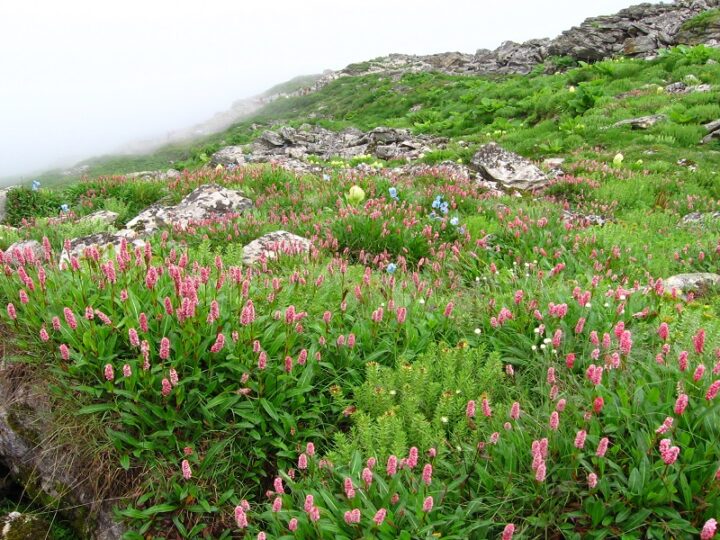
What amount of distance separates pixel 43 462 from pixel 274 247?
125 inches

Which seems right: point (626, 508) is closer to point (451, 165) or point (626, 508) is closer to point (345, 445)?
point (345, 445)

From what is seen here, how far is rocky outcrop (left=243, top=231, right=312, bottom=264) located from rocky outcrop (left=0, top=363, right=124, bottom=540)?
2.67 metres

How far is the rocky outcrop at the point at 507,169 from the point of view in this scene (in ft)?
40.3

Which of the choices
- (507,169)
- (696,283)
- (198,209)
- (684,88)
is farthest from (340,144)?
(696,283)

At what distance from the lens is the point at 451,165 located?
46.9 feet

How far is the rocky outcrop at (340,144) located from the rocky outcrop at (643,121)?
6193 millimetres

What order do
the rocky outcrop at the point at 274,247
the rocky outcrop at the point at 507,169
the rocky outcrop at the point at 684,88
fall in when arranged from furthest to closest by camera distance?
1. the rocky outcrop at the point at 684,88
2. the rocky outcrop at the point at 507,169
3. the rocky outcrop at the point at 274,247

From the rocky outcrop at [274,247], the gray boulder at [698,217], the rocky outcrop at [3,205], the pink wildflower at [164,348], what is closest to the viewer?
the pink wildflower at [164,348]

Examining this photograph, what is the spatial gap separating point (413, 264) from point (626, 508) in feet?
15.0

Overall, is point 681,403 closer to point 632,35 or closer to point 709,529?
point 709,529

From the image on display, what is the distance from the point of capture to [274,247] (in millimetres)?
5922

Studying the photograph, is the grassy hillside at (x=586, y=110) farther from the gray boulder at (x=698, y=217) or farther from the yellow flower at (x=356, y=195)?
the yellow flower at (x=356, y=195)

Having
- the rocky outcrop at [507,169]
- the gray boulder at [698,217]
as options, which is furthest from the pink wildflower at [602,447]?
the rocky outcrop at [507,169]

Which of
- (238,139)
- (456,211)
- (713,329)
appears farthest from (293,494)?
(238,139)
